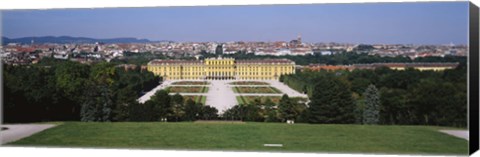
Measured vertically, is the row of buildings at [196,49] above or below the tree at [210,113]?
above

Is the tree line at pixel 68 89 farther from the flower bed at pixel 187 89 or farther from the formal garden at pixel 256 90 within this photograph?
the formal garden at pixel 256 90

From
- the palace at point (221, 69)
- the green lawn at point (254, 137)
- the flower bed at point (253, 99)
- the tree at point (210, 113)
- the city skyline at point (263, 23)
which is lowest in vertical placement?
the green lawn at point (254, 137)

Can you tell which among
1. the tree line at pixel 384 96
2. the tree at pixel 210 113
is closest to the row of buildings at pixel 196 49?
the tree line at pixel 384 96

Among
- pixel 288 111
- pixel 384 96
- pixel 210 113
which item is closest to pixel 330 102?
pixel 288 111

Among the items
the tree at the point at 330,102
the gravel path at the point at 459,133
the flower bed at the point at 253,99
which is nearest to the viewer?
the gravel path at the point at 459,133

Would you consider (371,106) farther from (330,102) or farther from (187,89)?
(187,89)

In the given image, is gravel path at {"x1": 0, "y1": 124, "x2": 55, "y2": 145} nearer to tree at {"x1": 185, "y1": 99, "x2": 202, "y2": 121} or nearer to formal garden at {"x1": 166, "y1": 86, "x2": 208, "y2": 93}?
formal garden at {"x1": 166, "y1": 86, "x2": 208, "y2": 93}

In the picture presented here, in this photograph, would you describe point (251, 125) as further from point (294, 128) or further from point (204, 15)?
point (204, 15)
